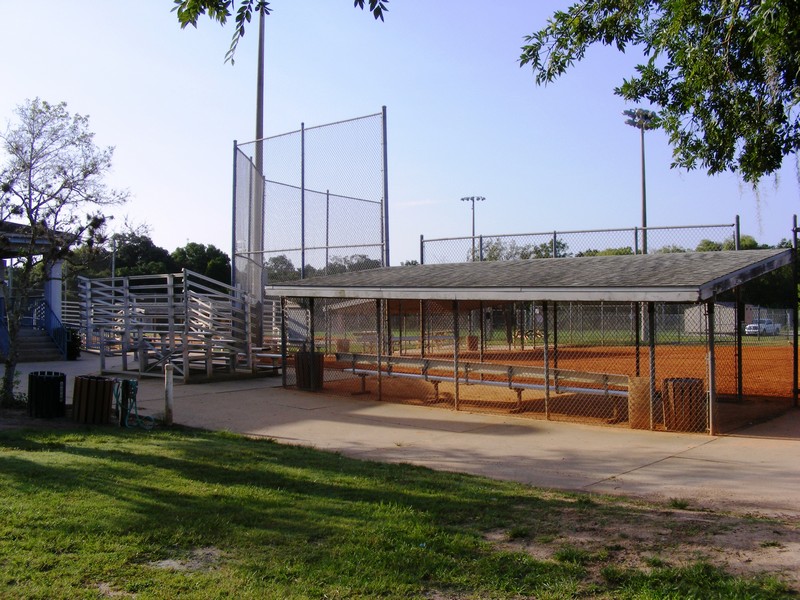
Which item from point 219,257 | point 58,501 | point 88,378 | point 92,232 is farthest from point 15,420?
point 219,257

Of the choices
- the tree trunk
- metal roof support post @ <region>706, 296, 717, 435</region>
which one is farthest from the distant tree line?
metal roof support post @ <region>706, 296, 717, 435</region>

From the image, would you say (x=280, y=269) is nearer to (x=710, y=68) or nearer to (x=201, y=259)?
(x=710, y=68)

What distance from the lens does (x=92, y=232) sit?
532 inches

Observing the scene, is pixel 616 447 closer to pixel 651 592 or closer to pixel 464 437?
pixel 464 437

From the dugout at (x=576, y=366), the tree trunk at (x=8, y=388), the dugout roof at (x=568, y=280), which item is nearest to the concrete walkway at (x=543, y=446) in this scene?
the dugout at (x=576, y=366)

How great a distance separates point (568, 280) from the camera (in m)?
12.5

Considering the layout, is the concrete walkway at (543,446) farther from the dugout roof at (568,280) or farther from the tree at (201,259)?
the tree at (201,259)

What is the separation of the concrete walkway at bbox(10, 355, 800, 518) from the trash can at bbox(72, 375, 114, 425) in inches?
49.8

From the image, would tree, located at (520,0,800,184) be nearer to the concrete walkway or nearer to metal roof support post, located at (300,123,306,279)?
the concrete walkway

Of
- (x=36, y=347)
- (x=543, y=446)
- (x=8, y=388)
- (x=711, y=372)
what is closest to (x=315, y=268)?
(x=8, y=388)

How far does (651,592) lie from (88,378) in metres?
10.0

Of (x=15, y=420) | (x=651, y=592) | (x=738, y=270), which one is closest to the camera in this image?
(x=651, y=592)

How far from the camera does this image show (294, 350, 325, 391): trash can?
17219mm

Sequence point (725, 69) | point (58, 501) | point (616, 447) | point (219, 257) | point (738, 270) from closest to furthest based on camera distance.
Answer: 1. point (58, 501)
2. point (725, 69)
3. point (616, 447)
4. point (738, 270)
5. point (219, 257)
